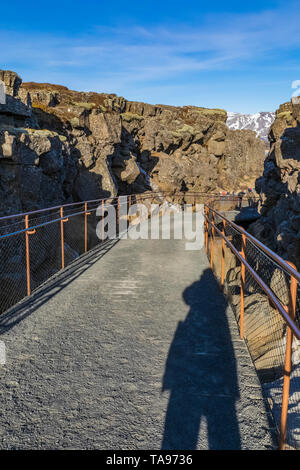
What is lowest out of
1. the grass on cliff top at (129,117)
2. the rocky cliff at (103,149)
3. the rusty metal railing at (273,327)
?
the rusty metal railing at (273,327)

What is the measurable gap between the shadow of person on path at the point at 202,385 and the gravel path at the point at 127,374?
0.4 inches

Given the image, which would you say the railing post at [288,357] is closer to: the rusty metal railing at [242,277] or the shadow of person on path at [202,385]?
the rusty metal railing at [242,277]

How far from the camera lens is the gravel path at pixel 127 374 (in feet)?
8.77

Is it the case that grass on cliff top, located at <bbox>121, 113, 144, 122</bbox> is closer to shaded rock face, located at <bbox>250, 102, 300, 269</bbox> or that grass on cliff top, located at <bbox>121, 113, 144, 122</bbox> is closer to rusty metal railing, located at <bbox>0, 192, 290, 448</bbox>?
shaded rock face, located at <bbox>250, 102, 300, 269</bbox>

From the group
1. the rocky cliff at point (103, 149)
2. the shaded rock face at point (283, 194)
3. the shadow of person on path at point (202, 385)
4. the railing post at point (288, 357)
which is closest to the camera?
the railing post at point (288, 357)

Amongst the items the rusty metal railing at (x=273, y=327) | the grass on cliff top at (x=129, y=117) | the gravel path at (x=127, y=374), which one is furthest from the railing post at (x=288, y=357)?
the grass on cliff top at (x=129, y=117)

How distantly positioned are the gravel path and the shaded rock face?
8.72m

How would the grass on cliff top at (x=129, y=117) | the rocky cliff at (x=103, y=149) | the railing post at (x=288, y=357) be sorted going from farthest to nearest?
1. the grass on cliff top at (x=129, y=117)
2. the rocky cliff at (x=103, y=149)
3. the railing post at (x=288, y=357)

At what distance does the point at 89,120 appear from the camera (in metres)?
25.9

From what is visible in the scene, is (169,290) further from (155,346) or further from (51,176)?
(51,176)

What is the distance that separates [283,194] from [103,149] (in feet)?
47.5

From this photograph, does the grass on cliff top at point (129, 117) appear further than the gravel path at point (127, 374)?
Yes

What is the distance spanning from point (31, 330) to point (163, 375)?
208cm

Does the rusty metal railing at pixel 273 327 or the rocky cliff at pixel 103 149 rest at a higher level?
the rocky cliff at pixel 103 149
